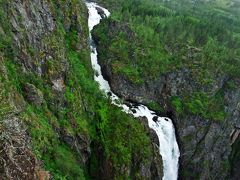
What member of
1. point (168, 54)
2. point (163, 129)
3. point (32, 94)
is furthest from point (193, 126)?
point (32, 94)

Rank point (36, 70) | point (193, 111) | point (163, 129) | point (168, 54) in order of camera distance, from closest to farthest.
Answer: point (36, 70) → point (163, 129) → point (193, 111) → point (168, 54)

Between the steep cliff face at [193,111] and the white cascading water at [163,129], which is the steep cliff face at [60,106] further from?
the steep cliff face at [193,111]

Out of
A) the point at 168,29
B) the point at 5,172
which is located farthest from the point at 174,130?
the point at 5,172

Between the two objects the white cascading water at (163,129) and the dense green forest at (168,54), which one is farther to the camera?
the dense green forest at (168,54)

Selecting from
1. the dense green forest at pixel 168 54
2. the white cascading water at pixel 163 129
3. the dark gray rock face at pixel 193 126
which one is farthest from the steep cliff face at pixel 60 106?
the dense green forest at pixel 168 54

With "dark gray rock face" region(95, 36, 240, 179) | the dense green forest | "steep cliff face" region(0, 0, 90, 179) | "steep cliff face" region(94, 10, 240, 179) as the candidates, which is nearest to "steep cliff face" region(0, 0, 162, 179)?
"steep cliff face" region(0, 0, 90, 179)

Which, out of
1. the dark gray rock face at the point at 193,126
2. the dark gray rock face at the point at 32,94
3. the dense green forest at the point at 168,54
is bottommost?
the dark gray rock face at the point at 193,126

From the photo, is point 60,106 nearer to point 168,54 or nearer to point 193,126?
point 193,126

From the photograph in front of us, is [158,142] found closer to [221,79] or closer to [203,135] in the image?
[203,135]

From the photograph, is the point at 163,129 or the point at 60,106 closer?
the point at 60,106
